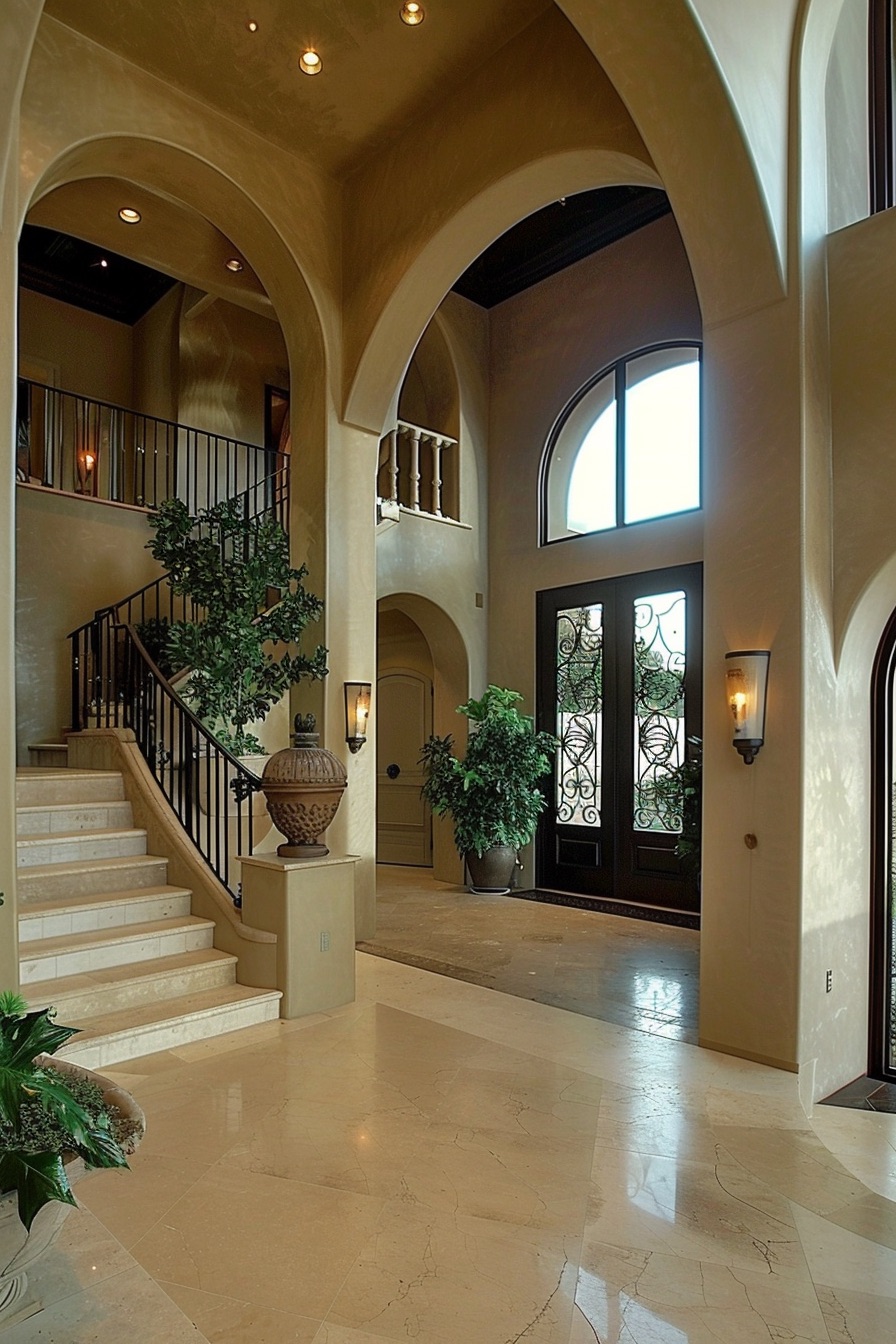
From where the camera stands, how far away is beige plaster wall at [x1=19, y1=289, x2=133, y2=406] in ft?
29.9

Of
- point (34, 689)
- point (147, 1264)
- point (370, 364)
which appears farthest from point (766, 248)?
point (34, 689)

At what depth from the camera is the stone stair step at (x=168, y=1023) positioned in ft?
12.6

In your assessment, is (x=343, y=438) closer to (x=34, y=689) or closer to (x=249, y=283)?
(x=249, y=283)

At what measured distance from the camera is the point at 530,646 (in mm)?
9016

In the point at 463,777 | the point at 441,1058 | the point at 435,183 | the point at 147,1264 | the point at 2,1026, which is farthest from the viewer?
the point at 463,777

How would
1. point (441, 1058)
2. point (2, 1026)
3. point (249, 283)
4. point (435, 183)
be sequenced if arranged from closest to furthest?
point (2, 1026)
point (441, 1058)
point (435, 183)
point (249, 283)

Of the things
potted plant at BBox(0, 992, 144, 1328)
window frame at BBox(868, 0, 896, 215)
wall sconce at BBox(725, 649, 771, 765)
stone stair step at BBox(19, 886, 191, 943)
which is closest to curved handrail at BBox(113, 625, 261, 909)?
stone stair step at BBox(19, 886, 191, 943)

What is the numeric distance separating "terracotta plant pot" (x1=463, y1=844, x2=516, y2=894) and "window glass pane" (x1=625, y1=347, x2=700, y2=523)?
3422 millimetres

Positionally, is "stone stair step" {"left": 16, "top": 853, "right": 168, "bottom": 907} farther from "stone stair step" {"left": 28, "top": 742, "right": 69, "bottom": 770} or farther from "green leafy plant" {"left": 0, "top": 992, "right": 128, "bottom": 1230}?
"green leafy plant" {"left": 0, "top": 992, "right": 128, "bottom": 1230}

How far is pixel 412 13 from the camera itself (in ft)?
16.8

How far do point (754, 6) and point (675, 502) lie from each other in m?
4.10

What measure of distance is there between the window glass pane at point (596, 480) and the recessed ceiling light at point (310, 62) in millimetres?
4025

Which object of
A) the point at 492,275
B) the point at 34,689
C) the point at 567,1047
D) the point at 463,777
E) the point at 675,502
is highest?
the point at 492,275

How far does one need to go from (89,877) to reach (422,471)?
5669 mm
